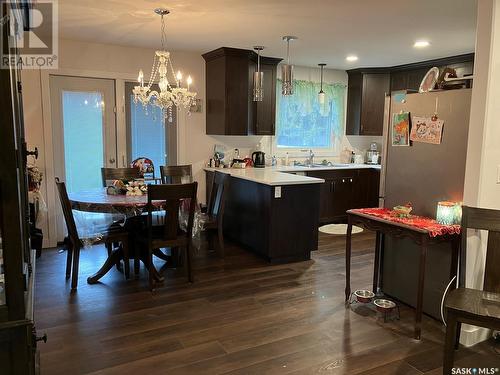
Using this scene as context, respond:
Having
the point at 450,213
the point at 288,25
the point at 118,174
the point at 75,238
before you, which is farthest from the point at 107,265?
the point at 450,213

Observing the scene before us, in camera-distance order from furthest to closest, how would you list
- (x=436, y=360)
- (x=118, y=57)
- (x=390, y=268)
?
(x=118, y=57)
(x=390, y=268)
(x=436, y=360)

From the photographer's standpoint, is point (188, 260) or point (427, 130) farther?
point (188, 260)

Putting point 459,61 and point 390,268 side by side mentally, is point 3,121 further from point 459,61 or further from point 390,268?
point 459,61

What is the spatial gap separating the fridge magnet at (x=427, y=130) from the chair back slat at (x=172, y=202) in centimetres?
182

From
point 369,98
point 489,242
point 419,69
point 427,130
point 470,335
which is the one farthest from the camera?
point 369,98

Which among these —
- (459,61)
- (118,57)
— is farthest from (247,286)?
(459,61)

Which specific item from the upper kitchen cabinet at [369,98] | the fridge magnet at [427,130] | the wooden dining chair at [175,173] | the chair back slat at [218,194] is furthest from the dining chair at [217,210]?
the upper kitchen cabinet at [369,98]

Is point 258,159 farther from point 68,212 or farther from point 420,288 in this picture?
point 420,288

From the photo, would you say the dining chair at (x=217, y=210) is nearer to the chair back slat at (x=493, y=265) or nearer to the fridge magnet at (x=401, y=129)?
the fridge magnet at (x=401, y=129)

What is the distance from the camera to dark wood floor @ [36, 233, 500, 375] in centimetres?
247

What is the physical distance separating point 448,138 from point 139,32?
126 inches

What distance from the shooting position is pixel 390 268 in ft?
11.4

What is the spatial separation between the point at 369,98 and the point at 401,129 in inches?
138

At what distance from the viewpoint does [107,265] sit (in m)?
3.87
